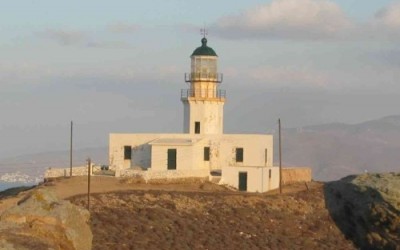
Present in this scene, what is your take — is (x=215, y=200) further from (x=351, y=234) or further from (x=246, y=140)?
(x=351, y=234)

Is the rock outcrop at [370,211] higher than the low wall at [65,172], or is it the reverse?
the rock outcrop at [370,211]

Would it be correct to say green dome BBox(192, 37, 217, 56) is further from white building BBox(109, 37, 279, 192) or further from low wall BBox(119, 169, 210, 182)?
low wall BBox(119, 169, 210, 182)

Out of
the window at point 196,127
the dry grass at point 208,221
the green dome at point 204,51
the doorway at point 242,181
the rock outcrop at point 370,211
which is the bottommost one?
the dry grass at point 208,221

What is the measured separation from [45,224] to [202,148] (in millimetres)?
40842

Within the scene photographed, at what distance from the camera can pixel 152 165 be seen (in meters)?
52.0

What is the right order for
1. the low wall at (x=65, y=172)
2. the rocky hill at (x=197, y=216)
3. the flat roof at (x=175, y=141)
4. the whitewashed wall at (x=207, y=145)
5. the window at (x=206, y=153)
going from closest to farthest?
the rocky hill at (x=197, y=216) < the flat roof at (x=175, y=141) < the low wall at (x=65, y=172) < the whitewashed wall at (x=207, y=145) < the window at (x=206, y=153)

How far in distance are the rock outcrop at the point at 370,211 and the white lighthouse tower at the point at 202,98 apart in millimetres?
46286

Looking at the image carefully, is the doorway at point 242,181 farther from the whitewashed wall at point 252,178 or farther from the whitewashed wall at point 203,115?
the whitewashed wall at point 203,115

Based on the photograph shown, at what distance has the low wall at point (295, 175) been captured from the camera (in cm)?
5356

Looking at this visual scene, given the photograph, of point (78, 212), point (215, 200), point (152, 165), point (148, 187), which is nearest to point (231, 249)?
point (215, 200)

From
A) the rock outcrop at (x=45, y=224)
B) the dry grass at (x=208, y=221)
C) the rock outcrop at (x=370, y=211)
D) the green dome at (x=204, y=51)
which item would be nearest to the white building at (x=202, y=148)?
the green dome at (x=204, y=51)

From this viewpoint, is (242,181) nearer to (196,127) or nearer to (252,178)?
(252,178)

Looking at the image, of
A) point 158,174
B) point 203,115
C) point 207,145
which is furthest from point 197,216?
point 203,115

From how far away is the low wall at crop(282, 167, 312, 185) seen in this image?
53.6 metres
